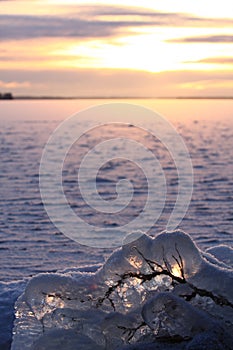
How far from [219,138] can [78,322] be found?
1990 inches

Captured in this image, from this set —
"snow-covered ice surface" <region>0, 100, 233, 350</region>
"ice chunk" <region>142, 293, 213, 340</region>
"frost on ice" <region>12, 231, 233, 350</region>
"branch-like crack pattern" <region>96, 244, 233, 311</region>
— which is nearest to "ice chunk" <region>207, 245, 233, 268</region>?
"snow-covered ice surface" <region>0, 100, 233, 350</region>

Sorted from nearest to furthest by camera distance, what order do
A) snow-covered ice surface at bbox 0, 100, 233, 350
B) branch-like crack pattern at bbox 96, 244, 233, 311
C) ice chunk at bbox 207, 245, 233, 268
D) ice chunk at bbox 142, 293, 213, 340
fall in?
ice chunk at bbox 142, 293, 213, 340 → branch-like crack pattern at bbox 96, 244, 233, 311 → ice chunk at bbox 207, 245, 233, 268 → snow-covered ice surface at bbox 0, 100, 233, 350

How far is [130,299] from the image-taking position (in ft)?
20.2

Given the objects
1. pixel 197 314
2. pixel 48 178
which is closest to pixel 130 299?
pixel 197 314

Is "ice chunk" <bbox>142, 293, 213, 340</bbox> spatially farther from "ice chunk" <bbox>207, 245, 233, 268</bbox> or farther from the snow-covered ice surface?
"ice chunk" <bbox>207, 245, 233, 268</bbox>

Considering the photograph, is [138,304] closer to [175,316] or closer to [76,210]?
[175,316]

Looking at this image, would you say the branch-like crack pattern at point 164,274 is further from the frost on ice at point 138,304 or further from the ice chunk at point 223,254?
the ice chunk at point 223,254

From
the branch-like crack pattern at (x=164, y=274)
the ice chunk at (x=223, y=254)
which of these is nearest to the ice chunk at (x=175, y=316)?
the branch-like crack pattern at (x=164, y=274)

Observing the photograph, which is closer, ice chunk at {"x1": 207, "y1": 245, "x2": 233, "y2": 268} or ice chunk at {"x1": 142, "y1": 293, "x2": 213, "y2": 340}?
ice chunk at {"x1": 142, "y1": 293, "x2": 213, "y2": 340}

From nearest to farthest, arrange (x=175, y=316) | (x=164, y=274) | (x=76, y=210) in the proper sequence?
(x=175, y=316) → (x=164, y=274) → (x=76, y=210)

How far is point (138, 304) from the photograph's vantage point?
6133mm

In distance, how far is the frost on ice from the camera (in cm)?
576

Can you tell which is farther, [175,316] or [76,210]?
[76,210]

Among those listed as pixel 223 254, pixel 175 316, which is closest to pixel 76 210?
pixel 223 254
